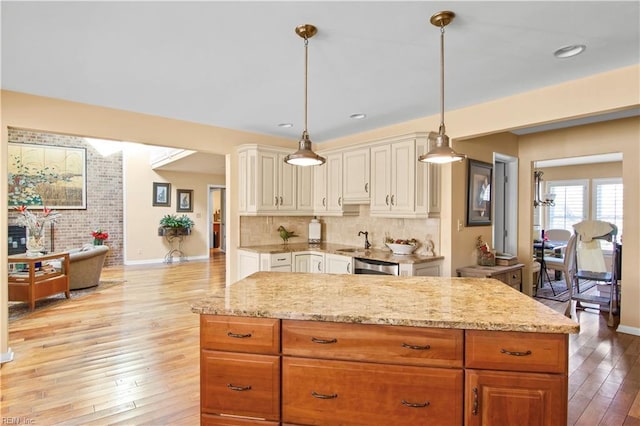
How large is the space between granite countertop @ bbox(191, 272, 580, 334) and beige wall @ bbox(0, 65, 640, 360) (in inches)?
66.0

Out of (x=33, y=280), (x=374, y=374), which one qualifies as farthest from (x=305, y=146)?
(x=33, y=280)

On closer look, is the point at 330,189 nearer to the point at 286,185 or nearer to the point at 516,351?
the point at 286,185

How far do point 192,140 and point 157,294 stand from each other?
2.79 meters

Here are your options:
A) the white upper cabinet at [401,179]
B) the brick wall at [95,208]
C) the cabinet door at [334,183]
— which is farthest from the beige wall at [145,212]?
the white upper cabinet at [401,179]

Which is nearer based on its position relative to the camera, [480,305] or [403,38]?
[480,305]

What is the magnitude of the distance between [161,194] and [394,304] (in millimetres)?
8537

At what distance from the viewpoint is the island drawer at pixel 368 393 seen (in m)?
1.53

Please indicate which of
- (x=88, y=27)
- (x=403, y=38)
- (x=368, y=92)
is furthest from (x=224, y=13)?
(x=368, y=92)

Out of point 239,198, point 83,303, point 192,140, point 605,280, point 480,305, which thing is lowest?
point 83,303

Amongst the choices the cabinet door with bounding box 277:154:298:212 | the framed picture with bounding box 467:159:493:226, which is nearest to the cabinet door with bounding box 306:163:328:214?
the cabinet door with bounding box 277:154:298:212

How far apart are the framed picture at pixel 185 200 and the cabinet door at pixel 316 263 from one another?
5.96 metres

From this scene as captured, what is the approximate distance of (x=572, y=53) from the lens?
229 cm

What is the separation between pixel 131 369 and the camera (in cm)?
287

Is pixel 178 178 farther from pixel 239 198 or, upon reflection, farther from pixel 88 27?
pixel 88 27
